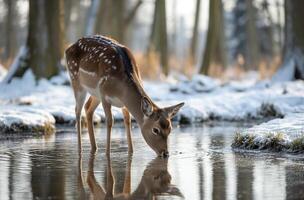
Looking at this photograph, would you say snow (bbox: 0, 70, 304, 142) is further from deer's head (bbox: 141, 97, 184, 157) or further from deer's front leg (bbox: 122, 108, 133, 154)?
deer's head (bbox: 141, 97, 184, 157)

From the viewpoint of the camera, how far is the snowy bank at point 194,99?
58.6ft

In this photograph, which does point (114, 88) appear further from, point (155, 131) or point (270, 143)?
point (270, 143)

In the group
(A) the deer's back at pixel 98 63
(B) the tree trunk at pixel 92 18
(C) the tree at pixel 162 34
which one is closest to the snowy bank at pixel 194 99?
(A) the deer's back at pixel 98 63

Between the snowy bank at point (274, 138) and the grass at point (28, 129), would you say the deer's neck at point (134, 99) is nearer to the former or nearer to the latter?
the snowy bank at point (274, 138)

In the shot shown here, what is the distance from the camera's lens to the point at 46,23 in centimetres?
2330

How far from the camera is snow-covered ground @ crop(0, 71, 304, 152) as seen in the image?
14289 mm

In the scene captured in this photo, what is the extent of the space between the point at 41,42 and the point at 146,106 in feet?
44.1

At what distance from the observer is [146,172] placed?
9.33m

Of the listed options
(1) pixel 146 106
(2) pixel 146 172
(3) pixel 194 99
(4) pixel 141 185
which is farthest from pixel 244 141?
(3) pixel 194 99

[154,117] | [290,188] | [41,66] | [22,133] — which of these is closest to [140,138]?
[22,133]

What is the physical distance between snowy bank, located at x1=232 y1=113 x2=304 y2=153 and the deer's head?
167cm

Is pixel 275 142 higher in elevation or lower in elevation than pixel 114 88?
lower

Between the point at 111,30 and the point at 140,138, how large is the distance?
2364 centimetres

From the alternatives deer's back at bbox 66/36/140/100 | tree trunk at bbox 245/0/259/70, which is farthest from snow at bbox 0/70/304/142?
tree trunk at bbox 245/0/259/70
